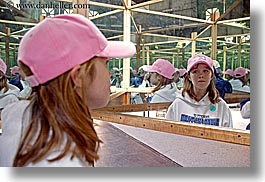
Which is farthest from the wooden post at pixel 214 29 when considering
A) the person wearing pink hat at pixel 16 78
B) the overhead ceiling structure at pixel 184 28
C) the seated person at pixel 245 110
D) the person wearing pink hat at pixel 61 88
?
the person wearing pink hat at pixel 16 78

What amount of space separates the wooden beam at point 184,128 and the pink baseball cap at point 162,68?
4.1 inches

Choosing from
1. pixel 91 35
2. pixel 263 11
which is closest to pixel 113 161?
pixel 91 35

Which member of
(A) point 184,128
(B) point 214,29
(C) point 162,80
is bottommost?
(A) point 184,128

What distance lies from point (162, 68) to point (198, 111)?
13 centimetres

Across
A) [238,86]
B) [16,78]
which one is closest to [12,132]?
[16,78]

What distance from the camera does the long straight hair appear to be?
50 centimetres

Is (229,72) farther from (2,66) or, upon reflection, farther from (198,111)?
(2,66)

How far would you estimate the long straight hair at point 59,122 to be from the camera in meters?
0.50

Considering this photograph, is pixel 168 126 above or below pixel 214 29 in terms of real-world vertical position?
below

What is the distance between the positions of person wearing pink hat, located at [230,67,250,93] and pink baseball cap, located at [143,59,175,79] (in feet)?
0.42

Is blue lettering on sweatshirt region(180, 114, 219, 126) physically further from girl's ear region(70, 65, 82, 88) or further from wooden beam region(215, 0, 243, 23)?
girl's ear region(70, 65, 82, 88)

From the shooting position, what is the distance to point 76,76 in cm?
52

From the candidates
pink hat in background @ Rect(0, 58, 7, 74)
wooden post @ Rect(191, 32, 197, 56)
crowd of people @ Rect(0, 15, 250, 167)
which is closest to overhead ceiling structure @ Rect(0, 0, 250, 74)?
wooden post @ Rect(191, 32, 197, 56)

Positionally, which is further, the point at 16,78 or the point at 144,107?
the point at 144,107
